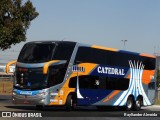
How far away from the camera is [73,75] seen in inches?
1015

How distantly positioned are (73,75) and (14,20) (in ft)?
29.7

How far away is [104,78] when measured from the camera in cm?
2830

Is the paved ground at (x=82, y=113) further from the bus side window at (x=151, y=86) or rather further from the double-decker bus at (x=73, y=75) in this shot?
the bus side window at (x=151, y=86)

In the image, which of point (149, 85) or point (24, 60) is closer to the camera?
point (24, 60)

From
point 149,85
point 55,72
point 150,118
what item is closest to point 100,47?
point 55,72

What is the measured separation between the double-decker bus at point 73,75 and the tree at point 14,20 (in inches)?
211

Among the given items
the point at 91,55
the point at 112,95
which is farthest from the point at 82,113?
the point at 112,95

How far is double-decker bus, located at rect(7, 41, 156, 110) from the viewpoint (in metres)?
24.7

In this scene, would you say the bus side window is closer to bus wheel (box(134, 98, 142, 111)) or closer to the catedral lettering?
bus wheel (box(134, 98, 142, 111))

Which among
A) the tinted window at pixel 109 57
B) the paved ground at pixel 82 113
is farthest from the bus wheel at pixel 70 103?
the tinted window at pixel 109 57

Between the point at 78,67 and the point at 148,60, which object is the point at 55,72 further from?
the point at 148,60

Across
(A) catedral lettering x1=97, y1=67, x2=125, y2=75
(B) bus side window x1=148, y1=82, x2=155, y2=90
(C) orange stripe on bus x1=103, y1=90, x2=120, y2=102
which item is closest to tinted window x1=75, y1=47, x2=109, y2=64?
(A) catedral lettering x1=97, y1=67, x2=125, y2=75

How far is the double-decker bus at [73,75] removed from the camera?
81.0 feet

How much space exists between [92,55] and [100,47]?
51.7 inches
